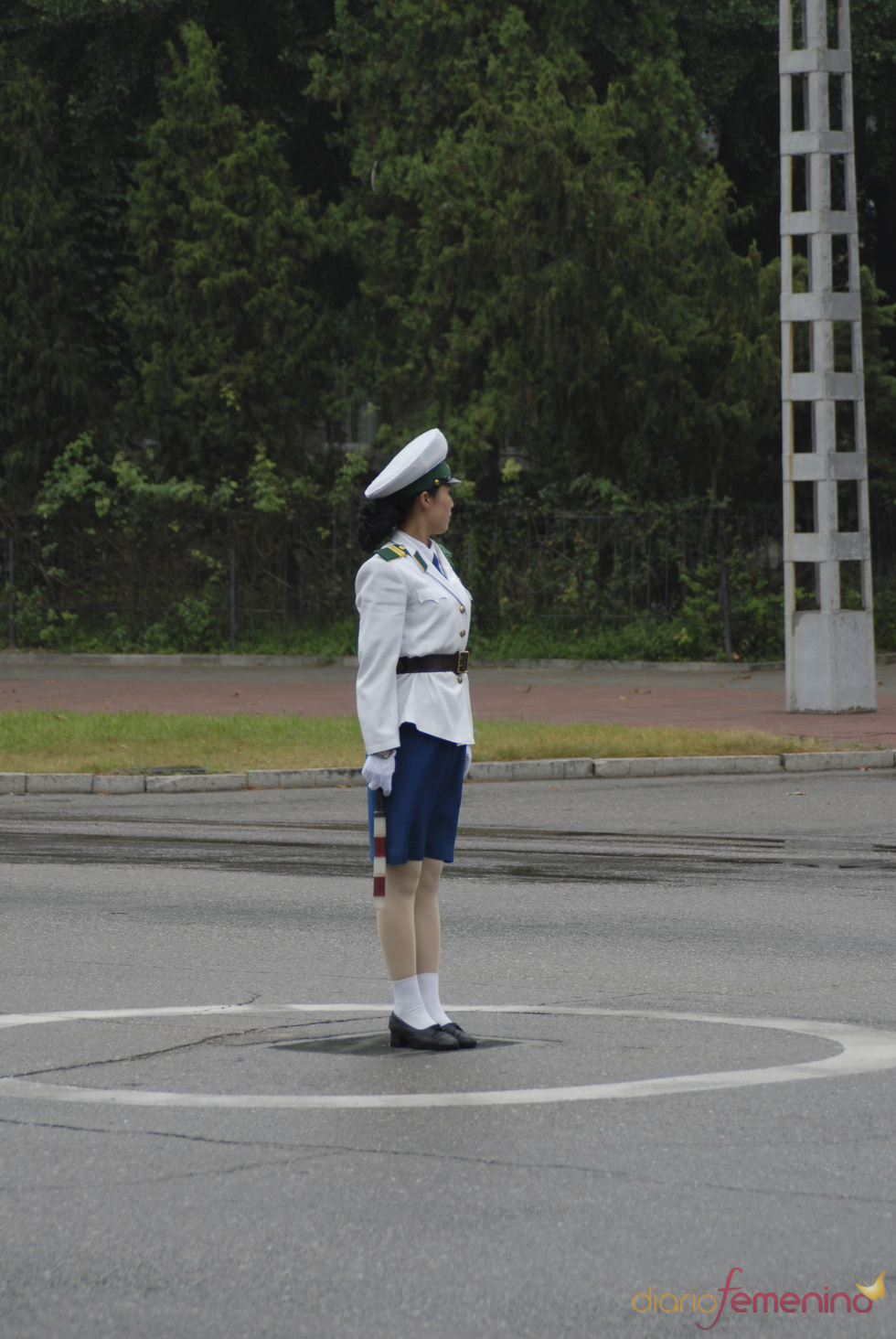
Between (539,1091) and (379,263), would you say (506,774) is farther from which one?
(379,263)

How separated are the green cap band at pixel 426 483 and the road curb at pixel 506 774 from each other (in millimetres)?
7794

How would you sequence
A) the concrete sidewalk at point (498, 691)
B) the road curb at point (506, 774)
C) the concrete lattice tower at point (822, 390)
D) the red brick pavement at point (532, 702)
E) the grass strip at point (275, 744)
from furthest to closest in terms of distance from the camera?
the concrete sidewalk at point (498, 691)
the concrete lattice tower at point (822, 390)
the red brick pavement at point (532, 702)
the grass strip at point (275, 744)
the road curb at point (506, 774)

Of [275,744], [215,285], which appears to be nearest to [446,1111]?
[275,744]

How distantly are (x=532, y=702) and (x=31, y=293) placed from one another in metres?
15.0

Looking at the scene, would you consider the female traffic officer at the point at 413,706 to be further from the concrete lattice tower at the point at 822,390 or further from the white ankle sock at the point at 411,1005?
the concrete lattice tower at the point at 822,390

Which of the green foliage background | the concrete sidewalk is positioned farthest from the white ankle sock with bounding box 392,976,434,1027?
the green foliage background

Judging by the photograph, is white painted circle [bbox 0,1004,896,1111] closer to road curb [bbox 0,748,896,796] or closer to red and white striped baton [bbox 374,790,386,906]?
red and white striped baton [bbox 374,790,386,906]

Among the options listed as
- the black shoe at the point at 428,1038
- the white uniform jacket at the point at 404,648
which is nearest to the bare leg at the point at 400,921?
the black shoe at the point at 428,1038

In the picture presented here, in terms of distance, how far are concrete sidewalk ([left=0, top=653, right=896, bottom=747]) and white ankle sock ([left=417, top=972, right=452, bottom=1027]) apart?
396 inches

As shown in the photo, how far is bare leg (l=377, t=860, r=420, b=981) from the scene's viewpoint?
17.6 ft

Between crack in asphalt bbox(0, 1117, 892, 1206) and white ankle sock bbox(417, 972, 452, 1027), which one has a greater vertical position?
white ankle sock bbox(417, 972, 452, 1027)

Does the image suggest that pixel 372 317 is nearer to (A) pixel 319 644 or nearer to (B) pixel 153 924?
(A) pixel 319 644

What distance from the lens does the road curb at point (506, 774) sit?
12.9m

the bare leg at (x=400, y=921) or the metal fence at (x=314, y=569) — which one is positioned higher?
the metal fence at (x=314, y=569)
